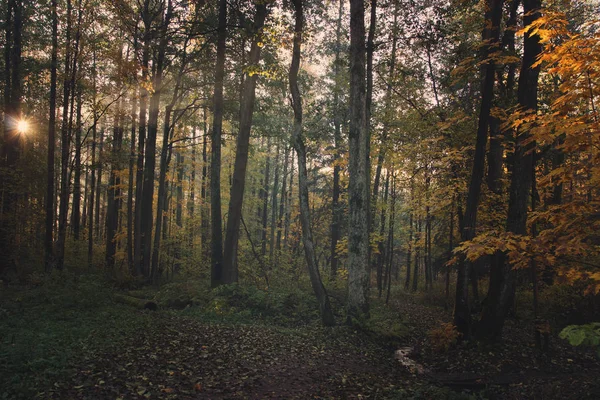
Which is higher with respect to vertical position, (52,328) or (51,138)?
(51,138)

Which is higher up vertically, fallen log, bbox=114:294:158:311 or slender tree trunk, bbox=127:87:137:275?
slender tree trunk, bbox=127:87:137:275

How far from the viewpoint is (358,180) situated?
397 inches

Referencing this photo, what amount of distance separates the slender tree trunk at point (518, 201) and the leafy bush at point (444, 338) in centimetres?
69

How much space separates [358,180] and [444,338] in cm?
473

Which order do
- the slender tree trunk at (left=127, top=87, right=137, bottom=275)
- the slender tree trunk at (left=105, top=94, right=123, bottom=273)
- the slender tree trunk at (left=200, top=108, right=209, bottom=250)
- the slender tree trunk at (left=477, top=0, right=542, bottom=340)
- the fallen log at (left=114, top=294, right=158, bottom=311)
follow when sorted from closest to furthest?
the slender tree trunk at (left=477, top=0, right=542, bottom=340)
the fallen log at (left=114, top=294, right=158, bottom=311)
the slender tree trunk at (left=127, top=87, right=137, bottom=275)
the slender tree trunk at (left=105, top=94, right=123, bottom=273)
the slender tree trunk at (left=200, top=108, right=209, bottom=250)

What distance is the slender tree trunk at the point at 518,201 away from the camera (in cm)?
800

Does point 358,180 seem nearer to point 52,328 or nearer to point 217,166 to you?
point 217,166

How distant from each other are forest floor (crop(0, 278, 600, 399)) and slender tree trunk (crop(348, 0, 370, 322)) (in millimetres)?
914

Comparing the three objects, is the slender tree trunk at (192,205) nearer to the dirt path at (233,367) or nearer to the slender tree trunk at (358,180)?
the slender tree trunk at (358,180)

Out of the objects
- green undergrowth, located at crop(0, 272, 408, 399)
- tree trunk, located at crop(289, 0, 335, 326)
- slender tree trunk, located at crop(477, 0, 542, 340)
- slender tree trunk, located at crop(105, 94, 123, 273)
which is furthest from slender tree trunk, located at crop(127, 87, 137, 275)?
slender tree trunk, located at crop(477, 0, 542, 340)

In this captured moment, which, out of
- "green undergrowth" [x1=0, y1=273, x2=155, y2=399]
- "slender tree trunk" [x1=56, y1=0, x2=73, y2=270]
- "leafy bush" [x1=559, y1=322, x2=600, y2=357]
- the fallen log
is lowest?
the fallen log

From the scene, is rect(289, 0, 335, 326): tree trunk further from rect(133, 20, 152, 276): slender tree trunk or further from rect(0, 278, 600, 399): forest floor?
rect(133, 20, 152, 276): slender tree trunk

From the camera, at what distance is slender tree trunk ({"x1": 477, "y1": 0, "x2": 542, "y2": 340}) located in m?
8.00

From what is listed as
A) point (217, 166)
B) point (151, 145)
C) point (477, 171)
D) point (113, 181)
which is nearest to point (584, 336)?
point (477, 171)
